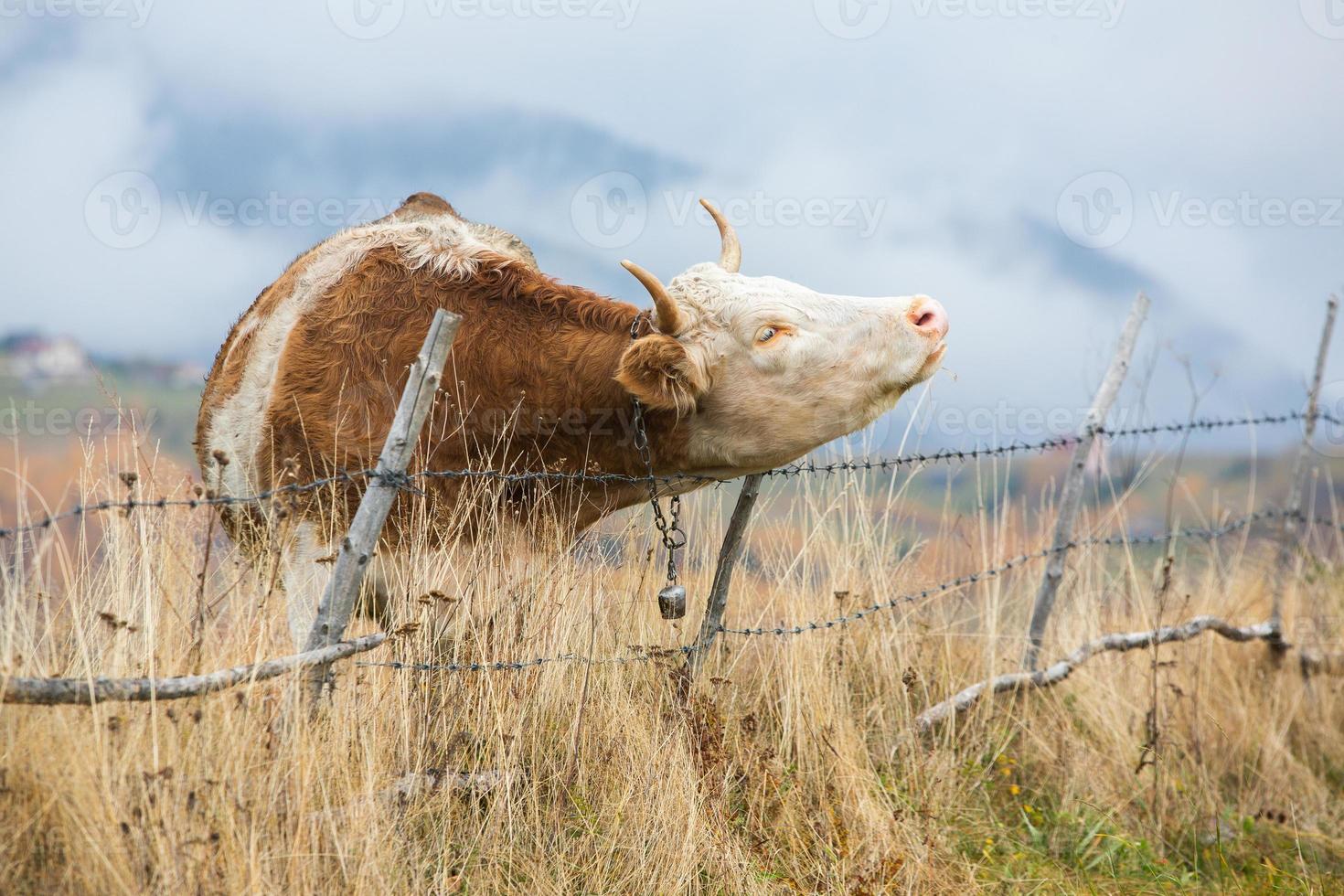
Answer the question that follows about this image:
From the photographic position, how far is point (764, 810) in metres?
4.34

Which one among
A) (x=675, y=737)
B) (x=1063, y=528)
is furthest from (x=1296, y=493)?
(x=675, y=737)

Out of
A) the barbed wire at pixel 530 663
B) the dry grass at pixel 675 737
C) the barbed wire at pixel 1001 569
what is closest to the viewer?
the dry grass at pixel 675 737

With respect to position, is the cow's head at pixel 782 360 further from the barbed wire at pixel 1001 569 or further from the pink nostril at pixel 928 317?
the barbed wire at pixel 1001 569

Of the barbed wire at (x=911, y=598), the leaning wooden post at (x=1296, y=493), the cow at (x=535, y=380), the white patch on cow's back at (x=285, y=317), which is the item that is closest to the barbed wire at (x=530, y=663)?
the barbed wire at (x=911, y=598)

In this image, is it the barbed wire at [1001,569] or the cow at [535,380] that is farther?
the barbed wire at [1001,569]

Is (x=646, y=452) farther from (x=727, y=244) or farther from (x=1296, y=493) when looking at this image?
(x=1296, y=493)

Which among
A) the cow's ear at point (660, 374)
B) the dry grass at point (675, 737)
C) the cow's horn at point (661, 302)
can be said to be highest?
the cow's horn at point (661, 302)

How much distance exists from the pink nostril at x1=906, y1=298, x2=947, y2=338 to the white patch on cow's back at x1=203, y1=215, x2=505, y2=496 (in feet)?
6.36

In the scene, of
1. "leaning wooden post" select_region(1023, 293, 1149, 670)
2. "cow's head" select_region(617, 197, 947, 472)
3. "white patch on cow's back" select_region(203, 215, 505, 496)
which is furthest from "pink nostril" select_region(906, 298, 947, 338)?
"white patch on cow's back" select_region(203, 215, 505, 496)

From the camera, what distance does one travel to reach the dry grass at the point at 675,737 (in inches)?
118

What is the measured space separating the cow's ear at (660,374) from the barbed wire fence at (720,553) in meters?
0.38

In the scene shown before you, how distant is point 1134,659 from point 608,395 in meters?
3.42

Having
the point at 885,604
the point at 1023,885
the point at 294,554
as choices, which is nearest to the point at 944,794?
the point at 1023,885

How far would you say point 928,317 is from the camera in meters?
4.96
